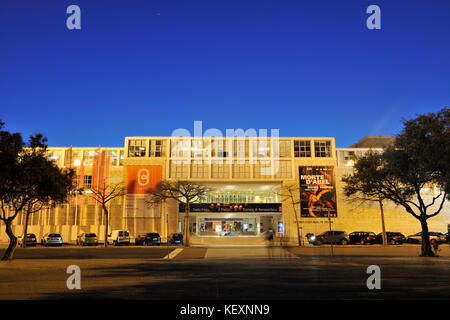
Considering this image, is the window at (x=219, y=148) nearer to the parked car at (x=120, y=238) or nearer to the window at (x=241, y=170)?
the window at (x=241, y=170)

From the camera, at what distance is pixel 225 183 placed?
58.3 meters

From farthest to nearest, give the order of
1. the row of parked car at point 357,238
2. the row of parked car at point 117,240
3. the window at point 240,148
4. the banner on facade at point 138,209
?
the window at point 240,148, the banner on facade at point 138,209, the row of parked car at point 117,240, the row of parked car at point 357,238

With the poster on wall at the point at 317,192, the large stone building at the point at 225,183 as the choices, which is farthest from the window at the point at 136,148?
the poster on wall at the point at 317,192

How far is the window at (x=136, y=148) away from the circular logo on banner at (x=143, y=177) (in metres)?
3.33

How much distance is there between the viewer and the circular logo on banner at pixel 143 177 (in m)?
55.7

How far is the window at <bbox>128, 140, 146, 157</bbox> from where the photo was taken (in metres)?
57.8

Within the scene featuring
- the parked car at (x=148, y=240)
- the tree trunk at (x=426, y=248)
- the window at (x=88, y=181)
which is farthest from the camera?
the window at (x=88, y=181)

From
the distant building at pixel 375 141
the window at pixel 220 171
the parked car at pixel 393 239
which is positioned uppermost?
the distant building at pixel 375 141

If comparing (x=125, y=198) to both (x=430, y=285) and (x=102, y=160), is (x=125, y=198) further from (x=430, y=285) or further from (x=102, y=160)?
(x=430, y=285)

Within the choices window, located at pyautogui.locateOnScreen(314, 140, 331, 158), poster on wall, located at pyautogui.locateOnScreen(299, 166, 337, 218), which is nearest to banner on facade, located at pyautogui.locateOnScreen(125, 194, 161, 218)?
poster on wall, located at pyautogui.locateOnScreen(299, 166, 337, 218)

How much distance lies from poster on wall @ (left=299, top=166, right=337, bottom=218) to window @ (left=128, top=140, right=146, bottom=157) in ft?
89.5

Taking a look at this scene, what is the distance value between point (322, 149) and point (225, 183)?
17.9m

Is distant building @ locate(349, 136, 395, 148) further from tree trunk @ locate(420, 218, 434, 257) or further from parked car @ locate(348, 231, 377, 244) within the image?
tree trunk @ locate(420, 218, 434, 257)

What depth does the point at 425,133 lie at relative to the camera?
23203 mm
